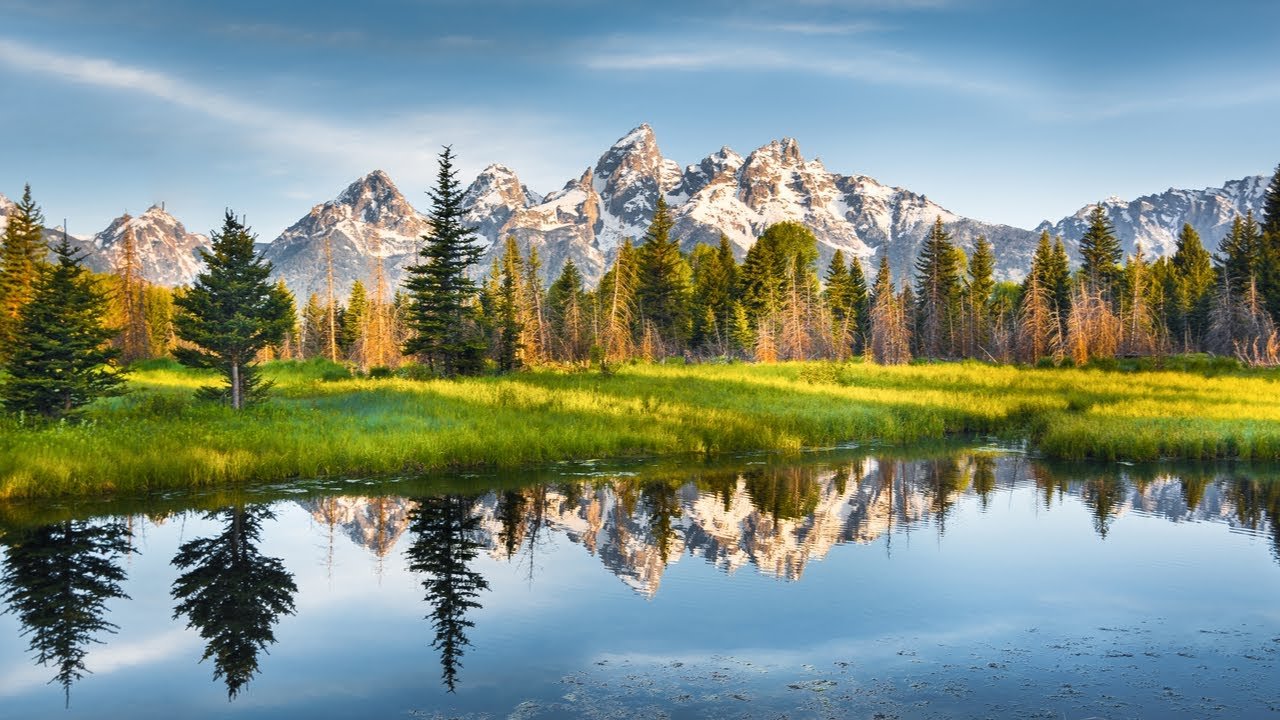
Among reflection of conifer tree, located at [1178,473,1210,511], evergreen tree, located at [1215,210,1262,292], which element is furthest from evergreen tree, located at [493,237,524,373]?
evergreen tree, located at [1215,210,1262,292]

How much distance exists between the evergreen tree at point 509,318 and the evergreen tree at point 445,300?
3.68 metres

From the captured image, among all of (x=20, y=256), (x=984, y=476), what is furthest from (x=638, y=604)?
(x=20, y=256)

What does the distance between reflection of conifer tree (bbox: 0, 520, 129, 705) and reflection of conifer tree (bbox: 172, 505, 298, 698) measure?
95cm

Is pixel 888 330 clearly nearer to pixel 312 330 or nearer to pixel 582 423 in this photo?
pixel 582 423

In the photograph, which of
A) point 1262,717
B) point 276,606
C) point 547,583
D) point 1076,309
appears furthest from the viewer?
point 1076,309

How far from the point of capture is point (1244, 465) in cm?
2306

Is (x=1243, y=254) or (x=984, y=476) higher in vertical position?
(x=1243, y=254)

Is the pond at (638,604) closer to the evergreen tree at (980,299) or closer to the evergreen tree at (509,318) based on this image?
the evergreen tree at (509,318)

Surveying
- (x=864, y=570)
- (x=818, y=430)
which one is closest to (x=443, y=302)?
(x=818, y=430)

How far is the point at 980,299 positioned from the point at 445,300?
229ft

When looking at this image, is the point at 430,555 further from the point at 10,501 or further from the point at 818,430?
the point at 818,430

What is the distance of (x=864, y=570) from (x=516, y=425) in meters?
13.4

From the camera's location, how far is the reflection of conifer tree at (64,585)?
9430 mm

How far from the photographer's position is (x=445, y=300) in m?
42.3
